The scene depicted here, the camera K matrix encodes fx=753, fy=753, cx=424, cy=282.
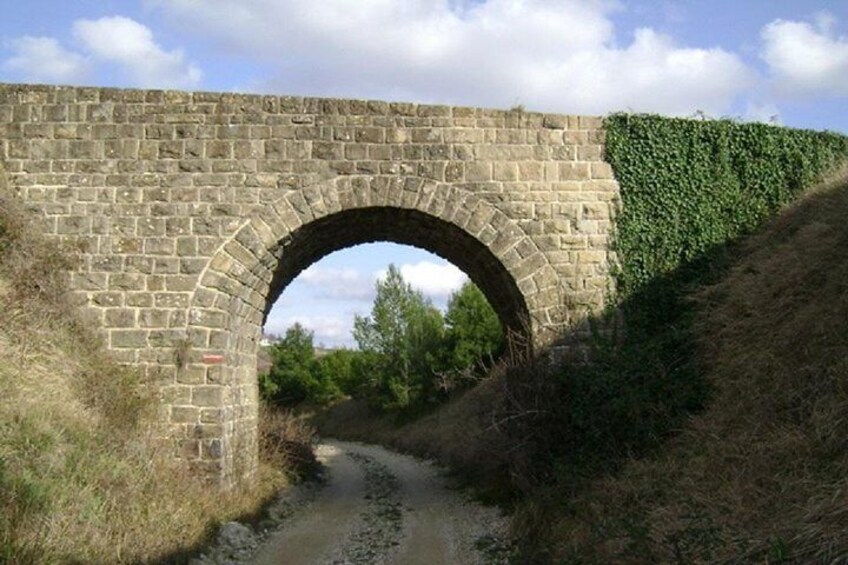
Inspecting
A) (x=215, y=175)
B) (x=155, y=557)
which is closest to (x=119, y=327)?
(x=215, y=175)

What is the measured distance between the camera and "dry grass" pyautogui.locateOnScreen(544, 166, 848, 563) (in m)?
5.21

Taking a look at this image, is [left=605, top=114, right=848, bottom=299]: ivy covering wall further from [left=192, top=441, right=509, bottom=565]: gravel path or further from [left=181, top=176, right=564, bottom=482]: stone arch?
[left=192, top=441, right=509, bottom=565]: gravel path

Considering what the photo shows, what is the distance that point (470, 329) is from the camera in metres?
27.7

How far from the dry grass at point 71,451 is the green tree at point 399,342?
18.8 metres

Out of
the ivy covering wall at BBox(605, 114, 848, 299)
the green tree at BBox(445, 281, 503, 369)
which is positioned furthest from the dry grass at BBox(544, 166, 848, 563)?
the green tree at BBox(445, 281, 503, 369)

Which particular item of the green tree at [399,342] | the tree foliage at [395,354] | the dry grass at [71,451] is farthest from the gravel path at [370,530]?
the green tree at [399,342]

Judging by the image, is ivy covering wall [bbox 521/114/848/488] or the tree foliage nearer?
ivy covering wall [bbox 521/114/848/488]

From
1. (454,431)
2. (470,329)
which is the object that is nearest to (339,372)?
(470,329)

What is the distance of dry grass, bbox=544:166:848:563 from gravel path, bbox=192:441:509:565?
155cm

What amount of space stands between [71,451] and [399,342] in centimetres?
2592

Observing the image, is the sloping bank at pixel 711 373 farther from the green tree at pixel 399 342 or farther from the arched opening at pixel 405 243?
the green tree at pixel 399 342

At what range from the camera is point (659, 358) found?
9859mm

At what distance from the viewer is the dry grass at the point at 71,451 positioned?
237 inches

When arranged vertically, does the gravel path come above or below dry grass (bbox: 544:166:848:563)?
below
